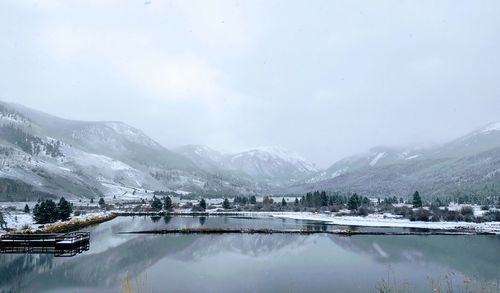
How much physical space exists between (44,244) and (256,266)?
93.4ft

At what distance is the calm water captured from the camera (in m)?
35.1

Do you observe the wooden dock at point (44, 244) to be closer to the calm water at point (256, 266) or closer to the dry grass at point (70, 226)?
the calm water at point (256, 266)

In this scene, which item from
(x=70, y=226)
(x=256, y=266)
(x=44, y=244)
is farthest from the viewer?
(x=70, y=226)

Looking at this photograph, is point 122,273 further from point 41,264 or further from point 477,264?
point 477,264

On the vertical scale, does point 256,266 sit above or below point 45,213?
below

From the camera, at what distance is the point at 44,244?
54.7 m

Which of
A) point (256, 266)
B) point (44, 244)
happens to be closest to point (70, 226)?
point (44, 244)

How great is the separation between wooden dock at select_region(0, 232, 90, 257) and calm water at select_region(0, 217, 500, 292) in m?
2.40

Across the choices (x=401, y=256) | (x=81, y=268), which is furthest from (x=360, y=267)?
(x=81, y=268)

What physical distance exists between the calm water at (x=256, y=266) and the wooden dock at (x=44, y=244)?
2.40 m

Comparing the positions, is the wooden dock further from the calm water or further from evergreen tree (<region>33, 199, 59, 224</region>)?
evergreen tree (<region>33, 199, 59, 224</region>)

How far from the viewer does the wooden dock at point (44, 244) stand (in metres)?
52.5

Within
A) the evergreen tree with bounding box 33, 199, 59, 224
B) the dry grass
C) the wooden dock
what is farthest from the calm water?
Answer: the evergreen tree with bounding box 33, 199, 59, 224

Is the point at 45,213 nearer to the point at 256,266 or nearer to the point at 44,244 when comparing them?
the point at 44,244
